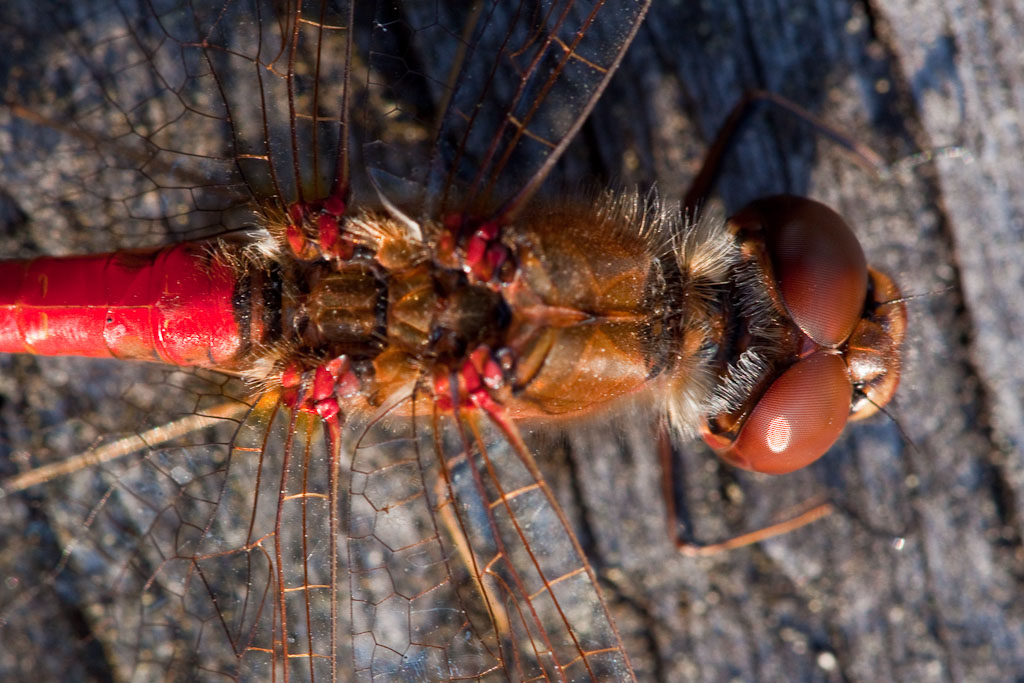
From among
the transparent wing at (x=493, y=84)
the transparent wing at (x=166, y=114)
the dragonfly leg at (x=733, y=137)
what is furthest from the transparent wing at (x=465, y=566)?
the dragonfly leg at (x=733, y=137)

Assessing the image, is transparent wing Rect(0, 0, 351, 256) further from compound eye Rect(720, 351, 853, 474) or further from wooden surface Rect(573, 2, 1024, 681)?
compound eye Rect(720, 351, 853, 474)

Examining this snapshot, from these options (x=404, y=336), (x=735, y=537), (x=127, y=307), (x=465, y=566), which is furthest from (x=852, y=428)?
(x=127, y=307)

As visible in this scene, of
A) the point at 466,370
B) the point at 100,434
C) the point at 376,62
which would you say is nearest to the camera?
the point at 466,370

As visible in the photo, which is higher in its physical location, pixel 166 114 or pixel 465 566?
pixel 166 114

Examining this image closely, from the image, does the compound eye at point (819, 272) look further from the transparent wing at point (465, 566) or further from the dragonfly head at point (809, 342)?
the transparent wing at point (465, 566)

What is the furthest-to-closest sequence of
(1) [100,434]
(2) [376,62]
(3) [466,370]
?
(1) [100,434] → (2) [376,62] → (3) [466,370]

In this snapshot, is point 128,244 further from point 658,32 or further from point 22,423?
point 658,32

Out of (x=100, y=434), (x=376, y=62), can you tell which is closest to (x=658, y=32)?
(x=376, y=62)

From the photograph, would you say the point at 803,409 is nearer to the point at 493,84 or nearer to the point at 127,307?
the point at 493,84
